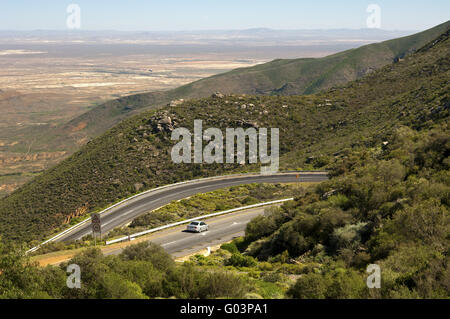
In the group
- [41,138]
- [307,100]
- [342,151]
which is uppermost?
[307,100]

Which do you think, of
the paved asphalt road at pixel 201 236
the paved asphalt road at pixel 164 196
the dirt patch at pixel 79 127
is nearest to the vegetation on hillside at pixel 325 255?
the paved asphalt road at pixel 201 236

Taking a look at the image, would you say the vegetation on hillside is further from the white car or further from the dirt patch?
the dirt patch

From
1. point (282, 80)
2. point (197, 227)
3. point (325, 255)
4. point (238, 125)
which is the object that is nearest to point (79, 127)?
point (282, 80)

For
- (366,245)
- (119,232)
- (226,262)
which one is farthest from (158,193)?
(366,245)

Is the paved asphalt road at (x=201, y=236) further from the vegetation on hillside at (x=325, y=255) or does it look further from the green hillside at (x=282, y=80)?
the green hillside at (x=282, y=80)
